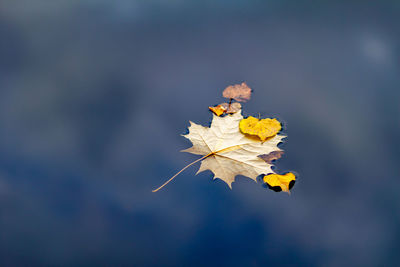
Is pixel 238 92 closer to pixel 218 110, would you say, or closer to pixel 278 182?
pixel 218 110

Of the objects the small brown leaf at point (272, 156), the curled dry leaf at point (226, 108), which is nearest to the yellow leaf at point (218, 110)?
the curled dry leaf at point (226, 108)

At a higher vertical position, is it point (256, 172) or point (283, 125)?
point (283, 125)

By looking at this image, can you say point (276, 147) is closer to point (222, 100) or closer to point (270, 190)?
point (270, 190)

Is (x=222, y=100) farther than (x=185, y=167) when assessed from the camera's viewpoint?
Yes

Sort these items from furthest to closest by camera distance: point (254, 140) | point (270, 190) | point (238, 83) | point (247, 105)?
point (238, 83) → point (247, 105) → point (254, 140) → point (270, 190)

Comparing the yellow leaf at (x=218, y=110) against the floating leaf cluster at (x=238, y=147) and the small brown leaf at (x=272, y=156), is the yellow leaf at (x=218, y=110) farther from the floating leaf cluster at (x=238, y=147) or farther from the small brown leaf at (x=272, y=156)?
the small brown leaf at (x=272, y=156)

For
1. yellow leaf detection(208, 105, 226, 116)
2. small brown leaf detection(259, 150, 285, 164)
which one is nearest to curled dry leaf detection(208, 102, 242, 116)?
yellow leaf detection(208, 105, 226, 116)

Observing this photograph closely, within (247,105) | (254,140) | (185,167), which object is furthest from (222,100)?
(185,167)
